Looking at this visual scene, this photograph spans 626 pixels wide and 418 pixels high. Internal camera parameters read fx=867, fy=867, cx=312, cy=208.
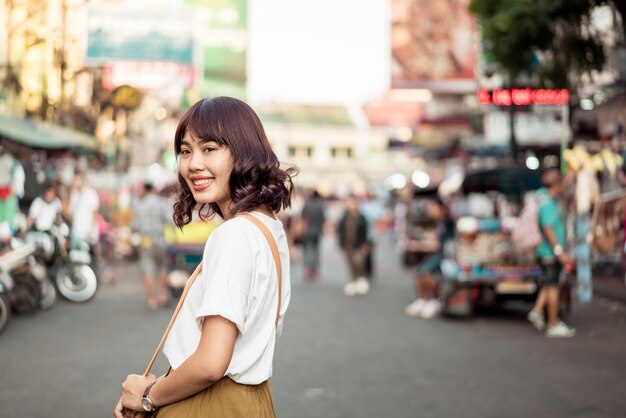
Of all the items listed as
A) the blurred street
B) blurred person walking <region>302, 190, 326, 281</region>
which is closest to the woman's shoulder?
the blurred street

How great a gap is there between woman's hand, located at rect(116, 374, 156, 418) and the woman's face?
1.53 ft

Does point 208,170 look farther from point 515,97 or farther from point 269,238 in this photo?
point 515,97

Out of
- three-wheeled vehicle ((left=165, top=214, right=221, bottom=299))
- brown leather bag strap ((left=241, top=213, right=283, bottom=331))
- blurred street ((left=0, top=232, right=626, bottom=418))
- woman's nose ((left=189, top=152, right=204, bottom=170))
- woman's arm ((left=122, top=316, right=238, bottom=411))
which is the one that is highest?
woman's nose ((left=189, top=152, right=204, bottom=170))

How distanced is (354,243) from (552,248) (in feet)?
20.3

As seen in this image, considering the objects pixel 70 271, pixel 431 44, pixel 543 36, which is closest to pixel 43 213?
pixel 70 271

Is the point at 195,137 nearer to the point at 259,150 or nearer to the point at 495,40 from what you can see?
the point at 259,150

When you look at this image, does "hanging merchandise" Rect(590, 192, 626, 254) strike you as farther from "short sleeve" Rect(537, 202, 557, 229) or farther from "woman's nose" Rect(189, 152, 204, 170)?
"woman's nose" Rect(189, 152, 204, 170)

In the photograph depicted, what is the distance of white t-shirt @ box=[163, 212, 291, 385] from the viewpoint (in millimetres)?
1986

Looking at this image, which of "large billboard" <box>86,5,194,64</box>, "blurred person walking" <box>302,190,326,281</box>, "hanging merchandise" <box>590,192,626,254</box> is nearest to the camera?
"hanging merchandise" <box>590,192,626,254</box>

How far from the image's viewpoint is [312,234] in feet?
59.2

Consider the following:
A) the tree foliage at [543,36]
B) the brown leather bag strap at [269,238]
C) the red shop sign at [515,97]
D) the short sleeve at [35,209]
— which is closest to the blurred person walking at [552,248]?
the tree foliage at [543,36]

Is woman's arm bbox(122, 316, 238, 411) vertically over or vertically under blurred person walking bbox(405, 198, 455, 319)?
over

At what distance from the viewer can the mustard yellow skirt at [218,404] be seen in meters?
2.08

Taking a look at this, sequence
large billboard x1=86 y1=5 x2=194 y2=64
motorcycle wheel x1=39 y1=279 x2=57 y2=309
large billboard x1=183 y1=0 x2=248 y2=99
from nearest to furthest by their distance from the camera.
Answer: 1. motorcycle wheel x1=39 y1=279 x2=57 y2=309
2. large billboard x1=86 y1=5 x2=194 y2=64
3. large billboard x1=183 y1=0 x2=248 y2=99
